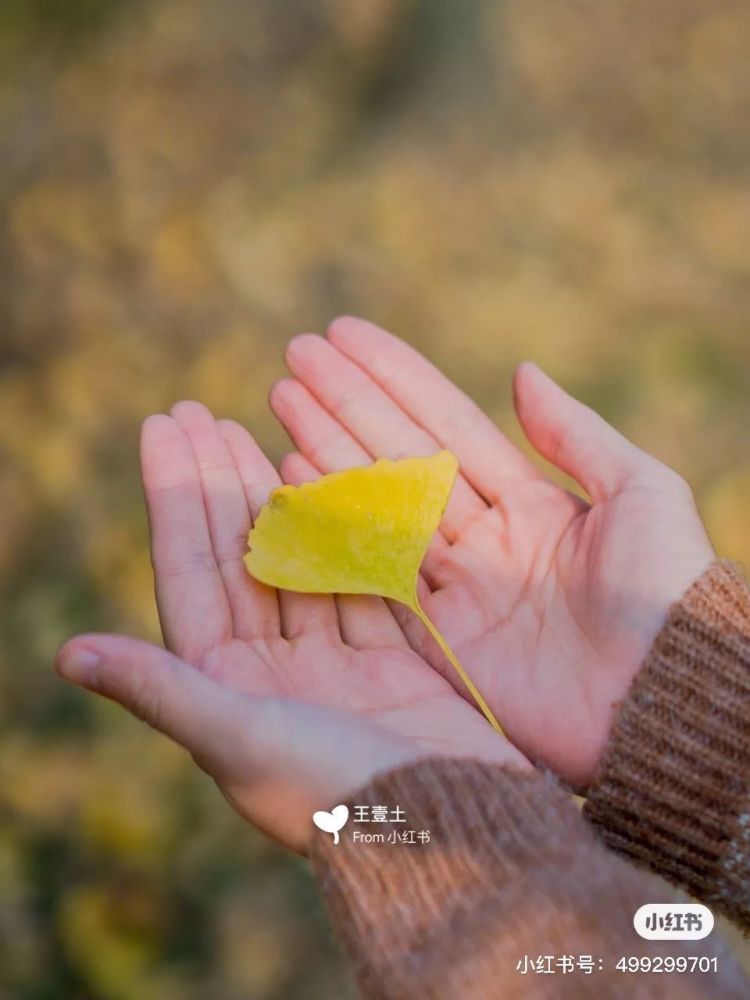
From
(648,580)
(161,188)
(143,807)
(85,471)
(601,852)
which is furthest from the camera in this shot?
(161,188)

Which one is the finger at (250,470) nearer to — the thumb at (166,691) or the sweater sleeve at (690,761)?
the thumb at (166,691)

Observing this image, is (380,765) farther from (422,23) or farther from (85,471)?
(422,23)

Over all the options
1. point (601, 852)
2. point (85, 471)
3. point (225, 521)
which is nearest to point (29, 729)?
point (85, 471)

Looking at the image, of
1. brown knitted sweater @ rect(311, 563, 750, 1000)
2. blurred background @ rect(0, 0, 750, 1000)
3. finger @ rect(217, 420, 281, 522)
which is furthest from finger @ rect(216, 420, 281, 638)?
blurred background @ rect(0, 0, 750, 1000)

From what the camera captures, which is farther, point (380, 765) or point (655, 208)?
point (655, 208)

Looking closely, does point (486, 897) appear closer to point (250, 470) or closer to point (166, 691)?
point (166, 691)

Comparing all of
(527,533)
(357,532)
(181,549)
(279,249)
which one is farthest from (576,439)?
Result: (279,249)

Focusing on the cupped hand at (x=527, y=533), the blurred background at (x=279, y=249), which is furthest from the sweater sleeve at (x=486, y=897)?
the blurred background at (x=279, y=249)
